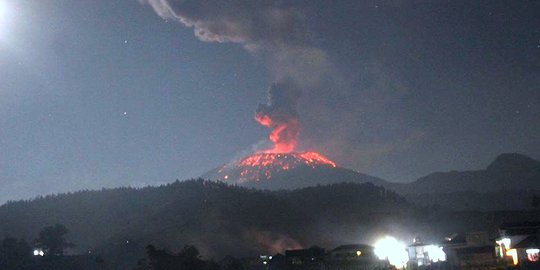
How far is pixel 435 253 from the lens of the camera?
5859 centimetres

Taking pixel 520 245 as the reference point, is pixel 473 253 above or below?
below

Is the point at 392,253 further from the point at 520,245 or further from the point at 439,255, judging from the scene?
the point at 520,245

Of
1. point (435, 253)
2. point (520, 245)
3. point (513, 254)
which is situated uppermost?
point (435, 253)

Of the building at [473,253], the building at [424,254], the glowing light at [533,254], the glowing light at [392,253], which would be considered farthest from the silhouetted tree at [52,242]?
the glowing light at [533,254]

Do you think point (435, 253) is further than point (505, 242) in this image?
Yes

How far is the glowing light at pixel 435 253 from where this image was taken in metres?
57.1

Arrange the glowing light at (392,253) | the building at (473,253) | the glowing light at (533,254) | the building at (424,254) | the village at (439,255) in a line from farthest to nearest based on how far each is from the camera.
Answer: the glowing light at (392,253)
the building at (424,254)
the building at (473,253)
the village at (439,255)
the glowing light at (533,254)

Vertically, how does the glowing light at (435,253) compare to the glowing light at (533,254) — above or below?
above

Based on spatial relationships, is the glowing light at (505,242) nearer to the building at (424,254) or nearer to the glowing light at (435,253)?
the building at (424,254)

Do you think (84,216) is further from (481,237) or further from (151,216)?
(481,237)

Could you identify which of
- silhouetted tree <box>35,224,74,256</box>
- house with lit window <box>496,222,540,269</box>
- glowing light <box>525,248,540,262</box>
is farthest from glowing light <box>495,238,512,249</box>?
silhouetted tree <box>35,224,74,256</box>

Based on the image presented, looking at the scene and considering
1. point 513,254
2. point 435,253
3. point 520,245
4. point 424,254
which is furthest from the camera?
point 424,254

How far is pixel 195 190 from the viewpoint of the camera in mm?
152000

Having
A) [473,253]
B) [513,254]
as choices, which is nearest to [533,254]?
[513,254]
